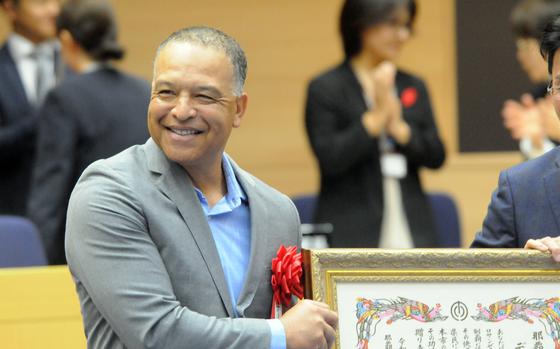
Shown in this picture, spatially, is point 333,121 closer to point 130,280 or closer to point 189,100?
point 189,100

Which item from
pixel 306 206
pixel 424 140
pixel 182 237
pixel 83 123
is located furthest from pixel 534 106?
pixel 182 237

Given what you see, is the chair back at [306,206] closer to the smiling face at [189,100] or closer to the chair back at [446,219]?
the chair back at [446,219]

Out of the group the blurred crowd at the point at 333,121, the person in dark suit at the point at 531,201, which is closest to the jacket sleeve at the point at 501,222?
the person in dark suit at the point at 531,201

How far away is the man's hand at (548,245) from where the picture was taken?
2.66 m

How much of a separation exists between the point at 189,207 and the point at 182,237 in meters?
0.07

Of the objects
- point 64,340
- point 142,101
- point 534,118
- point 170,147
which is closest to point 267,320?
point 170,147

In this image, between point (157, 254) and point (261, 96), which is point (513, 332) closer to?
point (157, 254)

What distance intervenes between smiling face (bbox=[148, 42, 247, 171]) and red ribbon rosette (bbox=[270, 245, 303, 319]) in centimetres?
27

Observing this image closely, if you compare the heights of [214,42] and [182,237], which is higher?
[214,42]

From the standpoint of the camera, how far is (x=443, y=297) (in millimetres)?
2703

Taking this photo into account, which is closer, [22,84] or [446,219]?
[22,84]

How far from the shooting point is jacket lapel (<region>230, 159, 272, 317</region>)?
2568 millimetres

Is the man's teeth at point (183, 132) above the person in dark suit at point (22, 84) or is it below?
above

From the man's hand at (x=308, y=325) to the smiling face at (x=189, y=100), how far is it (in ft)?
1.25
